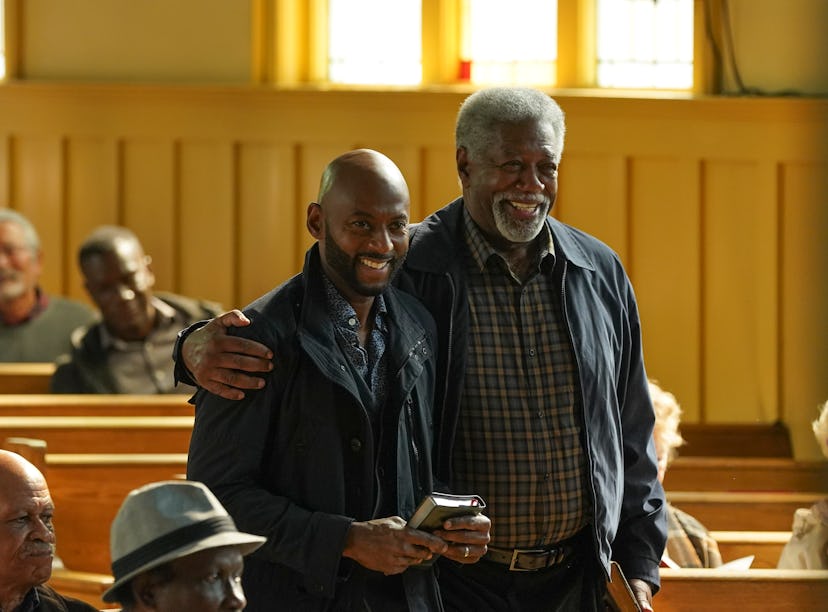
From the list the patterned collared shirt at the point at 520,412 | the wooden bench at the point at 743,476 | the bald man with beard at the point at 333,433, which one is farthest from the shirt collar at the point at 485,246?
the wooden bench at the point at 743,476

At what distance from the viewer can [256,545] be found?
2.22 meters

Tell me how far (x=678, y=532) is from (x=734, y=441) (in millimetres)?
3525

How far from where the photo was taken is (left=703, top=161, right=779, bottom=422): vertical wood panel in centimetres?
812

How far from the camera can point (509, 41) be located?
8.58m

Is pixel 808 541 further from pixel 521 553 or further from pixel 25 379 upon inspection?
pixel 25 379

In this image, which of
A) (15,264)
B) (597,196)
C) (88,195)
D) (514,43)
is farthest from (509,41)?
(15,264)

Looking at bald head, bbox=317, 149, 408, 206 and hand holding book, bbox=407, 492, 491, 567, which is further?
bald head, bbox=317, 149, 408, 206

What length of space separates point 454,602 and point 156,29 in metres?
6.02

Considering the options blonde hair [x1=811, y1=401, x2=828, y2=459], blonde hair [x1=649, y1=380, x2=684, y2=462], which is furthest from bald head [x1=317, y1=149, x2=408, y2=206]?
blonde hair [x1=811, y1=401, x2=828, y2=459]

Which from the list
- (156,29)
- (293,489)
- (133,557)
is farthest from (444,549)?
(156,29)

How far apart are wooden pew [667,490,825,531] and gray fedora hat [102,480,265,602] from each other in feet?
9.69

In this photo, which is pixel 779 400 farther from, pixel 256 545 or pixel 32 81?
pixel 256 545

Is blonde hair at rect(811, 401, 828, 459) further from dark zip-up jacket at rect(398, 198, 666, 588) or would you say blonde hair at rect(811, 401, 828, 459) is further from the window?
the window

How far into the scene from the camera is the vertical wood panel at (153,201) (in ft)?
27.6
